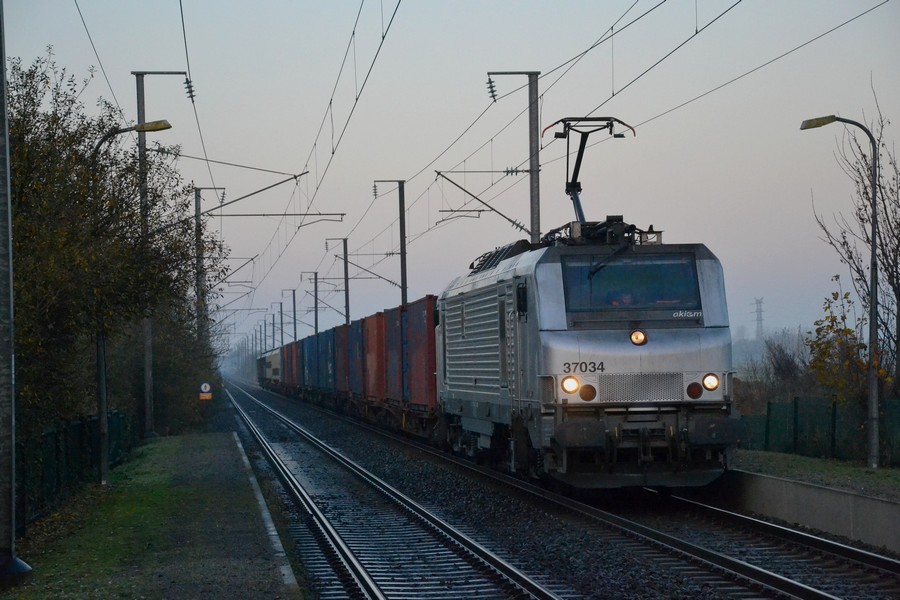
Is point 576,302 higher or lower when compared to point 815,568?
higher

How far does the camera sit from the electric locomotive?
563 inches

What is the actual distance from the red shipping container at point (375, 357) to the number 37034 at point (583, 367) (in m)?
19.2

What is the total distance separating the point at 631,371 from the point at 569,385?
31.3 inches

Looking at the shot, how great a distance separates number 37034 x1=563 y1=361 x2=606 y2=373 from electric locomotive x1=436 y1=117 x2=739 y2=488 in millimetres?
12

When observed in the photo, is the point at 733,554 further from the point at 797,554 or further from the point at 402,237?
the point at 402,237

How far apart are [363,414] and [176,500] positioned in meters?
22.7

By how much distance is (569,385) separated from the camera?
14.3 m

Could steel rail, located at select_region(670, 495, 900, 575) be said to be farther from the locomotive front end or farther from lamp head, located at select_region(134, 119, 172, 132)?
lamp head, located at select_region(134, 119, 172, 132)

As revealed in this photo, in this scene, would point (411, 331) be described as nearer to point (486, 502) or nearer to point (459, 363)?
point (459, 363)

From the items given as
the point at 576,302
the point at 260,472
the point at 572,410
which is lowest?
the point at 260,472

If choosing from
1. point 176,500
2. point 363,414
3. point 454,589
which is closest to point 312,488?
point 176,500

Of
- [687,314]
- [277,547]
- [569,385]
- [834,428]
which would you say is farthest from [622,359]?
[834,428]

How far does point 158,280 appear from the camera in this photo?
61.4 feet

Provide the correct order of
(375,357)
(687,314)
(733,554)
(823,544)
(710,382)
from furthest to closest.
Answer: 1. (375,357)
2. (687,314)
3. (710,382)
4. (733,554)
5. (823,544)
